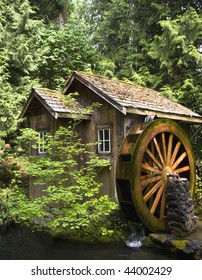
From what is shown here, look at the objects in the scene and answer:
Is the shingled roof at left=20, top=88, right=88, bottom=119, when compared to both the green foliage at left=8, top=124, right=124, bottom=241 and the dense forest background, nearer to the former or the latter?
the green foliage at left=8, top=124, right=124, bottom=241

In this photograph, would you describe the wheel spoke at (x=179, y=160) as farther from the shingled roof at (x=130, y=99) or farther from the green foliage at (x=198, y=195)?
the green foliage at (x=198, y=195)

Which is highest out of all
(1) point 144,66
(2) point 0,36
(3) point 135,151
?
(2) point 0,36

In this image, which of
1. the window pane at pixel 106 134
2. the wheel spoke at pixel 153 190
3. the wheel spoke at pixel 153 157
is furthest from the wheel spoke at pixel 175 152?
the window pane at pixel 106 134

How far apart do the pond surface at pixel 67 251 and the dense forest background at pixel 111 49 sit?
457 centimetres

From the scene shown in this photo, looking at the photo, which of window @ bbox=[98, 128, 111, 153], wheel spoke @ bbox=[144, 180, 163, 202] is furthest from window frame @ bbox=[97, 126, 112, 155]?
wheel spoke @ bbox=[144, 180, 163, 202]

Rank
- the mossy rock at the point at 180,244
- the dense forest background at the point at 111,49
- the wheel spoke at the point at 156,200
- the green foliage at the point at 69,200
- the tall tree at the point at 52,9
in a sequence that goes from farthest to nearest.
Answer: the tall tree at the point at 52,9 < the dense forest background at the point at 111,49 < the wheel spoke at the point at 156,200 < the green foliage at the point at 69,200 < the mossy rock at the point at 180,244

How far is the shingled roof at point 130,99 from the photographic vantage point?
6672 millimetres

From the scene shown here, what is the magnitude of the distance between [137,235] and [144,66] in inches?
300

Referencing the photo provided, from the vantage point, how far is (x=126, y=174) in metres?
6.60

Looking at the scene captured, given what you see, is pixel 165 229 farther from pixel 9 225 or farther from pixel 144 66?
pixel 144 66
